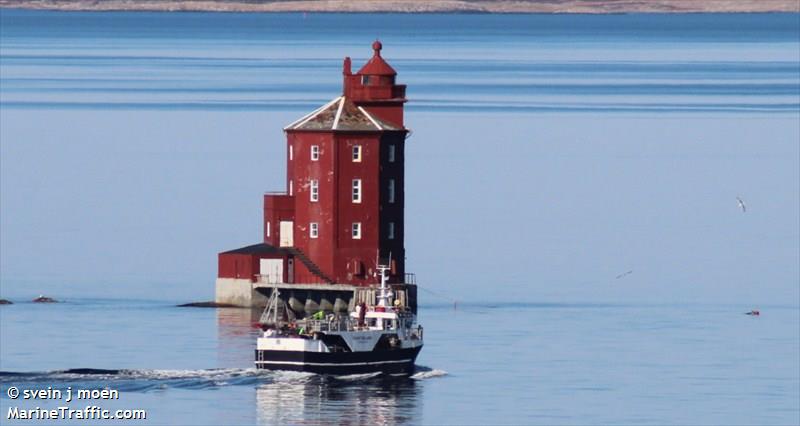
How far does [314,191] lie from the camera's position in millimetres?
71000

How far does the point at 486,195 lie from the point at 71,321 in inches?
1508

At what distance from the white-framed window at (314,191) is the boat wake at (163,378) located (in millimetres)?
10539

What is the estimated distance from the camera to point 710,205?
10388 centimetres

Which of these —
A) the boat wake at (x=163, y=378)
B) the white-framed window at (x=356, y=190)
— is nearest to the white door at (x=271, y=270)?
the white-framed window at (x=356, y=190)

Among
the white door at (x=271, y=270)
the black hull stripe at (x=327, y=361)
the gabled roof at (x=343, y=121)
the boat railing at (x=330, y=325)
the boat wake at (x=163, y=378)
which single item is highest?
the gabled roof at (x=343, y=121)

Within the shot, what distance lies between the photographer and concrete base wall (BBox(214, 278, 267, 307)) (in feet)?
236

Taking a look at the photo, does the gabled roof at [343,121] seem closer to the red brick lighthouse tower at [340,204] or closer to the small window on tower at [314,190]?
the red brick lighthouse tower at [340,204]

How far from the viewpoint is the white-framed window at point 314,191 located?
233 ft

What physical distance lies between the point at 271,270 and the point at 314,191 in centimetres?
251

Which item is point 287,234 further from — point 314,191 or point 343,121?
point 343,121

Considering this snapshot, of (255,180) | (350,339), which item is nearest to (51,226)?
(255,180)

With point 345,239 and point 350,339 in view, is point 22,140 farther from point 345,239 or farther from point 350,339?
point 350,339

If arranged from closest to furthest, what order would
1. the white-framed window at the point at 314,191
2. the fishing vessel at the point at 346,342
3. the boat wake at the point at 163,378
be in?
the boat wake at the point at 163,378 → the fishing vessel at the point at 346,342 → the white-framed window at the point at 314,191

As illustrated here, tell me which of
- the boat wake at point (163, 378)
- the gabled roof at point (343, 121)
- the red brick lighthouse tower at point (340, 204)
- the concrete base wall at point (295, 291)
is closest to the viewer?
the boat wake at point (163, 378)
